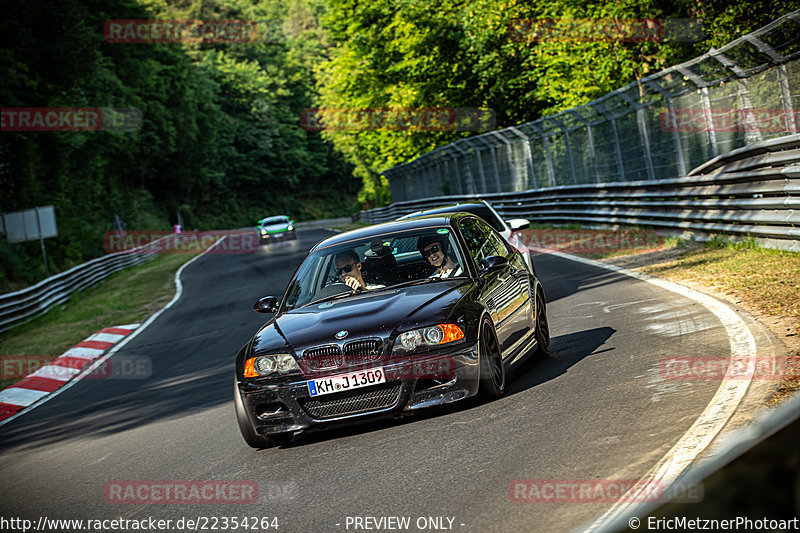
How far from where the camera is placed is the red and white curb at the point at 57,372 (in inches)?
503

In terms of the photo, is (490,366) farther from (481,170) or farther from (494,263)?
(481,170)

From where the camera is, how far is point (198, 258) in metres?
42.0

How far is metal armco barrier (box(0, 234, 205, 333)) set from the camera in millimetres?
21109

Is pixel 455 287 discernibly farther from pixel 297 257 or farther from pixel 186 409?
pixel 297 257

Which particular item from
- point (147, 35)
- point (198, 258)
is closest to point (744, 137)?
point (198, 258)

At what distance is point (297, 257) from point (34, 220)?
944 centimetres

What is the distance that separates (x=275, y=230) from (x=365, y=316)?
4294 centimetres

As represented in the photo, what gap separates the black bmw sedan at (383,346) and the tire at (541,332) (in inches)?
18.3

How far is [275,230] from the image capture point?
48.8 meters
